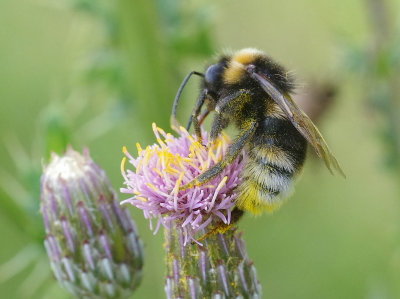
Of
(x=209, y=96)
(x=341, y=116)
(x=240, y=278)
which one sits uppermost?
(x=341, y=116)

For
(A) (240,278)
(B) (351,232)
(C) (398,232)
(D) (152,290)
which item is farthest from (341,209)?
(A) (240,278)

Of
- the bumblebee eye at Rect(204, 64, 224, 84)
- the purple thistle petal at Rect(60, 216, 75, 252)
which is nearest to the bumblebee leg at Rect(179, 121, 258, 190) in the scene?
the bumblebee eye at Rect(204, 64, 224, 84)

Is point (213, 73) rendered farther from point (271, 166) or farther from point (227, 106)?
point (271, 166)

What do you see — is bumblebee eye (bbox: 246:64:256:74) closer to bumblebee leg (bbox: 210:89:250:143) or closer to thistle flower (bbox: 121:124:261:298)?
bumblebee leg (bbox: 210:89:250:143)

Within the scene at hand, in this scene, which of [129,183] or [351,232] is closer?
[129,183]

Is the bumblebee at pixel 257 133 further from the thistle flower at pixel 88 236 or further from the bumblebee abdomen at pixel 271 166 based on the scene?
the thistle flower at pixel 88 236

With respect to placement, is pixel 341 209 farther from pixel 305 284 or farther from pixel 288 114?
pixel 288 114

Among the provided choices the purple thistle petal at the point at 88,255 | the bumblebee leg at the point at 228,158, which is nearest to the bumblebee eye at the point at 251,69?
the bumblebee leg at the point at 228,158
